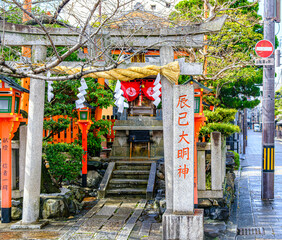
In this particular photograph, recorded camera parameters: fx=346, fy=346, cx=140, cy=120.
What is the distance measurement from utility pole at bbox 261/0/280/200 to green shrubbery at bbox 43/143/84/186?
23.0 ft

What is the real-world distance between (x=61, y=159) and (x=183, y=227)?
5468mm

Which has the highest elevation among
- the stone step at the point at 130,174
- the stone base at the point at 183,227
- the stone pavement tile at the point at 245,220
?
the stone step at the point at 130,174

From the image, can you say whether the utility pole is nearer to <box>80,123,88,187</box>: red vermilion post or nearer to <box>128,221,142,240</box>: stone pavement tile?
<box>128,221,142,240</box>: stone pavement tile

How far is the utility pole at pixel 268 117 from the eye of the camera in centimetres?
1308

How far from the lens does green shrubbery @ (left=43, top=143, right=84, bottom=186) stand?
468 inches

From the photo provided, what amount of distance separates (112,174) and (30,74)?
8.60 meters

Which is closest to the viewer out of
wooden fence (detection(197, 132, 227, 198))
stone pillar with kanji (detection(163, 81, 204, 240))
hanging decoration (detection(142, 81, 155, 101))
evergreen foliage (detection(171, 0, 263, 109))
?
stone pillar with kanji (detection(163, 81, 204, 240))

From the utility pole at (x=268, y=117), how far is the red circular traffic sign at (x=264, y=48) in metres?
0.28

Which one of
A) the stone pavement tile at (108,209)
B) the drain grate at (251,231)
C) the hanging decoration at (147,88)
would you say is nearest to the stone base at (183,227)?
the drain grate at (251,231)

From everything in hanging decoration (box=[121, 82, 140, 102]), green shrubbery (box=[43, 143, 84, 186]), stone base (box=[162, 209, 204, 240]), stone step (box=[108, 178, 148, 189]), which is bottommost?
stone base (box=[162, 209, 204, 240])

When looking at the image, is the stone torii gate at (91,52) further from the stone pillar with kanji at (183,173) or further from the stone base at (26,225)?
the stone pillar with kanji at (183,173)

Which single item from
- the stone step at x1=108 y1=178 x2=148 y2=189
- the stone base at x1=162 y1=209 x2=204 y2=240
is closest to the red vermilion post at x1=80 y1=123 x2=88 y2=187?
the stone step at x1=108 y1=178 x2=148 y2=189

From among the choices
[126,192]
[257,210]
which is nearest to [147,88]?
[126,192]

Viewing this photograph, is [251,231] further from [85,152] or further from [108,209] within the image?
[85,152]
